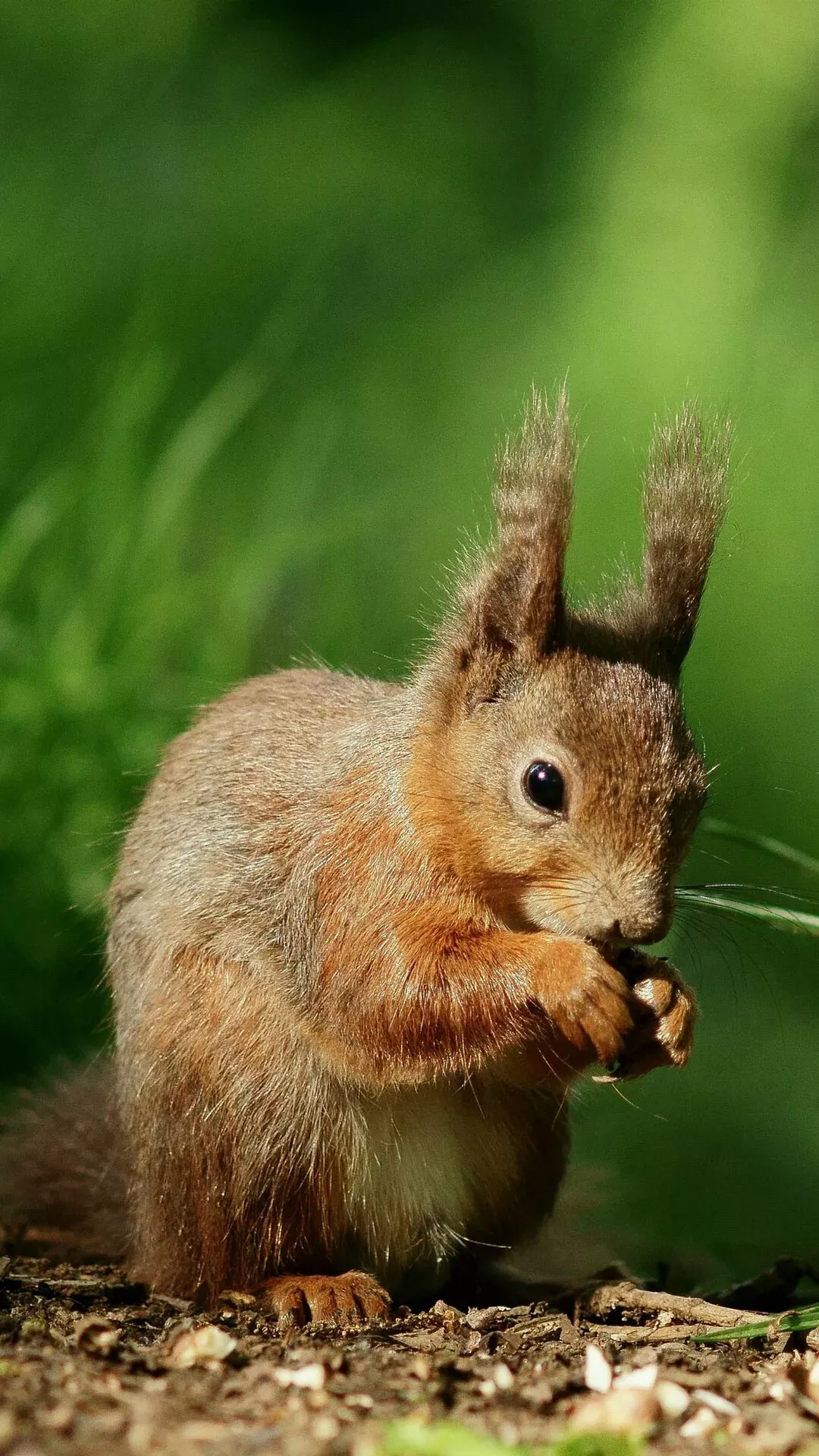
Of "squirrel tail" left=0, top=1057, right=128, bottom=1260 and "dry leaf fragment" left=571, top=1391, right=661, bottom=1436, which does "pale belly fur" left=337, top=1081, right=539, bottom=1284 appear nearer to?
"squirrel tail" left=0, top=1057, right=128, bottom=1260

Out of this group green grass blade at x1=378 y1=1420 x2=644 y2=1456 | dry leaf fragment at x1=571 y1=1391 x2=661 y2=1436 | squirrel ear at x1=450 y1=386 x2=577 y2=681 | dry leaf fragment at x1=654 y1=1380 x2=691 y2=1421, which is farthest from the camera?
squirrel ear at x1=450 y1=386 x2=577 y2=681

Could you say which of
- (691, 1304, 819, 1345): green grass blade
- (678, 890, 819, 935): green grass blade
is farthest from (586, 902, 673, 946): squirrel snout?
(691, 1304, 819, 1345): green grass blade

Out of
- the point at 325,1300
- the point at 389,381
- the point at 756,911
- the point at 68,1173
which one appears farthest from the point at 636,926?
the point at 389,381

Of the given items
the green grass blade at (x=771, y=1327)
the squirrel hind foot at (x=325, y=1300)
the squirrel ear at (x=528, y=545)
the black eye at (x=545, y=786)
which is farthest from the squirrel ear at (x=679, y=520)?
the squirrel hind foot at (x=325, y=1300)

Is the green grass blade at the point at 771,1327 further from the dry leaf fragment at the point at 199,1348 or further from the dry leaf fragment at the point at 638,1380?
the dry leaf fragment at the point at 199,1348

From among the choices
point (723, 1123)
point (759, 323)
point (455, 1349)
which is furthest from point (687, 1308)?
point (759, 323)
